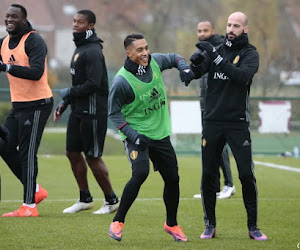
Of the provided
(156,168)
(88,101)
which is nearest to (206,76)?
(88,101)

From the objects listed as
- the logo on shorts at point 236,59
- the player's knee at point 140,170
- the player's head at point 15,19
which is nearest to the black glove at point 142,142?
the player's knee at point 140,170

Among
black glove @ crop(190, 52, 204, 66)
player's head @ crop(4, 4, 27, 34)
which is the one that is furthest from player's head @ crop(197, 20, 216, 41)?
black glove @ crop(190, 52, 204, 66)

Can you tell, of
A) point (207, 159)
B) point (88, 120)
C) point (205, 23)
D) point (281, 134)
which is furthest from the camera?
point (281, 134)

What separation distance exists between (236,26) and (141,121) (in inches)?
51.2

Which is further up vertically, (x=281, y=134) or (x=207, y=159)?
(x=207, y=159)

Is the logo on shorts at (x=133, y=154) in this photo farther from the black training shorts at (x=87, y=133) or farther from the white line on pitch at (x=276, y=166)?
the white line on pitch at (x=276, y=166)

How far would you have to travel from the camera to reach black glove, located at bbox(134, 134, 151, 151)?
7902 millimetres

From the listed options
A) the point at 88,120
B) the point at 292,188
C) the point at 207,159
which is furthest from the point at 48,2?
the point at 207,159

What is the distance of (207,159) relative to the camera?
27.2 feet

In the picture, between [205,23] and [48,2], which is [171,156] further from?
[48,2]

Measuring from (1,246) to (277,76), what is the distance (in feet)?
60.6

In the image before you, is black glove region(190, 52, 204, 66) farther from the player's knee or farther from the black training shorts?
the black training shorts

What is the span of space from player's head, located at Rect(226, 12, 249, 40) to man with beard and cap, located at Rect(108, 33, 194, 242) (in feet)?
1.75

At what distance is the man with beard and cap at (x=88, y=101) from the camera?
A: 391 inches
